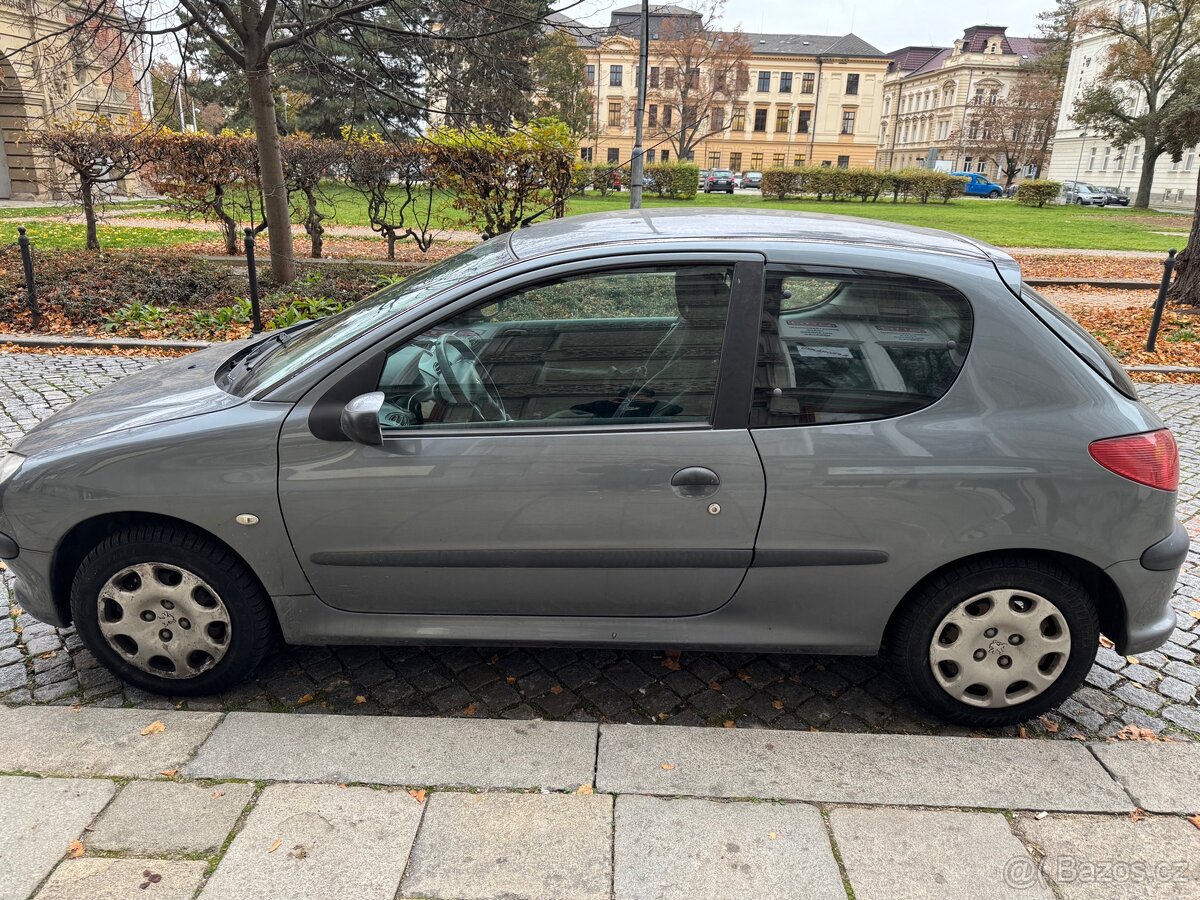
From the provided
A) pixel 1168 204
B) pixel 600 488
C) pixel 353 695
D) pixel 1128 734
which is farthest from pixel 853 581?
pixel 1168 204

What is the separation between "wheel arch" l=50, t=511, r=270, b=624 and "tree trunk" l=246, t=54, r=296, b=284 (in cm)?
838

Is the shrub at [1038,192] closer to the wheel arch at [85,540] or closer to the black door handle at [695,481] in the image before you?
the black door handle at [695,481]

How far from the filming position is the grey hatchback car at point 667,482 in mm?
2691

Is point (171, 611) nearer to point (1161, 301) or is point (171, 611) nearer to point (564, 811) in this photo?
point (564, 811)

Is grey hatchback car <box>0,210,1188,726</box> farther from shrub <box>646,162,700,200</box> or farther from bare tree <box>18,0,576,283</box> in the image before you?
shrub <box>646,162,700,200</box>

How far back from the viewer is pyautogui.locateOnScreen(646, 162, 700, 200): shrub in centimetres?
3891

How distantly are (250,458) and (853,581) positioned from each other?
6.74 feet

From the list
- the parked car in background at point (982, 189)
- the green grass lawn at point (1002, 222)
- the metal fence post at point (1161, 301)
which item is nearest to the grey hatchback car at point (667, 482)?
the metal fence post at point (1161, 301)

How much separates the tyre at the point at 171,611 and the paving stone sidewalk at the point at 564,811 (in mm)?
183

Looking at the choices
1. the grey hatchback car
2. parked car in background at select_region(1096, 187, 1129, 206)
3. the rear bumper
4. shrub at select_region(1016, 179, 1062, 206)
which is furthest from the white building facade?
the grey hatchback car

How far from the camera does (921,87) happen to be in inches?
3930

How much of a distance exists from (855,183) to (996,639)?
42730 millimetres

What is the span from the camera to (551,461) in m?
2.71

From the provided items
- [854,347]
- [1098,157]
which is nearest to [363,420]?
[854,347]
